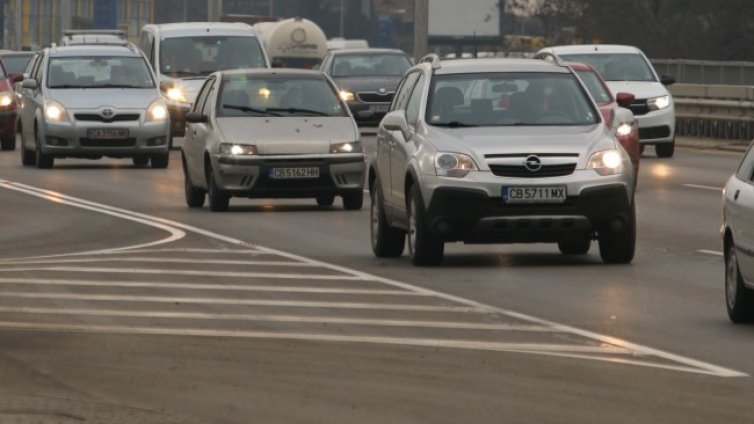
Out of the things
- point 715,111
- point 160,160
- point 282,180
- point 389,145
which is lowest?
point 160,160

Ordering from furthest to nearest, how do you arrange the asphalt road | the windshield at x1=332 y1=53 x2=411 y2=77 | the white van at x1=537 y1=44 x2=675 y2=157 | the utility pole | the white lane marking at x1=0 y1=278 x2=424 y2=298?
the utility pole < the windshield at x1=332 y1=53 x2=411 y2=77 < the white van at x1=537 y1=44 x2=675 y2=157 < the white lane marking at x1=0 y1=278 x2=424 y2=298 < the asphalt road

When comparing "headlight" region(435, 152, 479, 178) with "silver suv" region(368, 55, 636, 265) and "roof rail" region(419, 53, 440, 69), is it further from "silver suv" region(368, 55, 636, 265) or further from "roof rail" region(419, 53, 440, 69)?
"roof rail" region(419, 53, 440, 69)

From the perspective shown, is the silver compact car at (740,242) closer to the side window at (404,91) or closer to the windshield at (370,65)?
the side window at (404,91)

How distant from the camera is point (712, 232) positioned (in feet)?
68.5

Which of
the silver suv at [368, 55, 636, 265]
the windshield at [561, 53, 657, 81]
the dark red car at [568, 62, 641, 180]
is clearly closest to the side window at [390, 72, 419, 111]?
the silver suv at [368, 55, 636, 265]

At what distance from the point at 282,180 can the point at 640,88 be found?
12926 millimetres

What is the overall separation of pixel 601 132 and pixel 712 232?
3906mm

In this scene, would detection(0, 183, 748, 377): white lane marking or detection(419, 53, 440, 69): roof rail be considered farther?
detection(419, 53, 440, 69): roof rail

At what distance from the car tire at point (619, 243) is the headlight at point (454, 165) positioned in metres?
1.08

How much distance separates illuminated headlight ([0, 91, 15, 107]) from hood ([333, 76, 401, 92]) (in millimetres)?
7339

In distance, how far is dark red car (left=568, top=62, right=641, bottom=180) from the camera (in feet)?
79.7

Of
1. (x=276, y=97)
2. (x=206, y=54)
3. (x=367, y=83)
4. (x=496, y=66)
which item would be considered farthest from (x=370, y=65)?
(x=496, y=66)

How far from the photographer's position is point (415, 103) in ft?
59.0

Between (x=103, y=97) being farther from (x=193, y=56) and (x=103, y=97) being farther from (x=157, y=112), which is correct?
(x=193, y=56)
